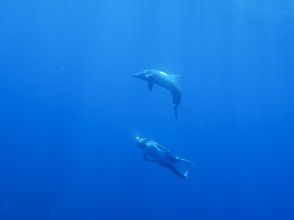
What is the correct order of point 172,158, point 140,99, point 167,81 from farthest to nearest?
1. point 140,99
2. point 167,81
3. point 172,158

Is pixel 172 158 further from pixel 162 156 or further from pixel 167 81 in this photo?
pixel 167 81

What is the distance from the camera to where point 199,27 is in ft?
124

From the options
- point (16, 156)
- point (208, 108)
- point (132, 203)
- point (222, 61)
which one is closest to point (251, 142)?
point (208, 108)

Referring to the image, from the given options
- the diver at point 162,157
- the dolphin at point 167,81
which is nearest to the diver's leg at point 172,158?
the diver at point 162,157

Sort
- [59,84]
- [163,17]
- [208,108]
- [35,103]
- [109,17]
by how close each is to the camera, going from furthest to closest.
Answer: [208,108]
[59,84]
[35,103]
[109,17]
[163,17]

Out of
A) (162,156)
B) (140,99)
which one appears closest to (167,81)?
(162,156)

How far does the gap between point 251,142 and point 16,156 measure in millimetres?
30808

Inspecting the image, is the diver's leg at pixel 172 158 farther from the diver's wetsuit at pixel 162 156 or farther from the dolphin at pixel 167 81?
the dolphin at pixel 167 81

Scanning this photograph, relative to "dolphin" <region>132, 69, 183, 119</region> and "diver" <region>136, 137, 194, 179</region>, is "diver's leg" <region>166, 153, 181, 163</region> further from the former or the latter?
"dolphin" <region>132, 69, 183, 119</region>

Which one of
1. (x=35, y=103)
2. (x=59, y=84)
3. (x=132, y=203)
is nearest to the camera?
(x=132, y=203)

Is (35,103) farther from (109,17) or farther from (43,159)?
(43,159)

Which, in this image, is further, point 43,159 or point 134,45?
point 134,45

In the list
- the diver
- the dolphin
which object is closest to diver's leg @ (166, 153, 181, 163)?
the diver

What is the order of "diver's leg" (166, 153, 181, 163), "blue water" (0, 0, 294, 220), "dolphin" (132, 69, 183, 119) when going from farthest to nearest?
"blue water" (0, 0, 294, 220)
"dolphin" (132, 69, 183, 119)
"diver's leg" (166, 153, 181, 163)
